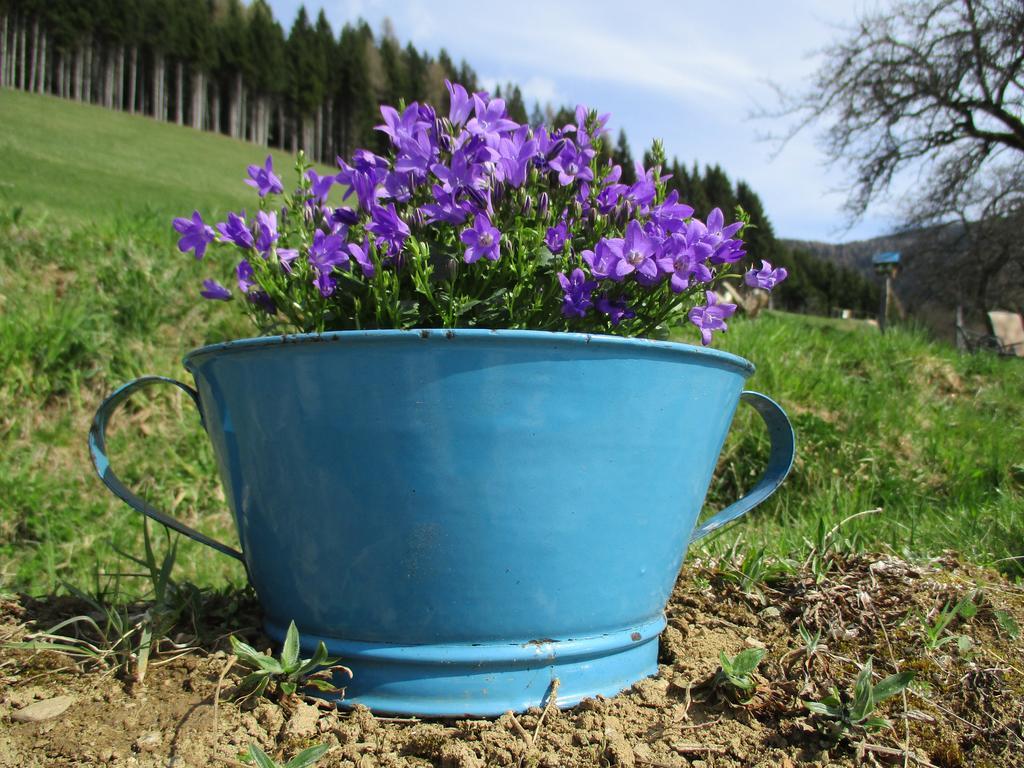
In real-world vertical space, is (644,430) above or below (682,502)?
above

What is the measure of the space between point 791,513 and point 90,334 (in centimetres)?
302

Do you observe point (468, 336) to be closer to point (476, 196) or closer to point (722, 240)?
point (476, 196)

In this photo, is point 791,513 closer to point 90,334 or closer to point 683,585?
point 683,585

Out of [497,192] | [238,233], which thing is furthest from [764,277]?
[238,233]

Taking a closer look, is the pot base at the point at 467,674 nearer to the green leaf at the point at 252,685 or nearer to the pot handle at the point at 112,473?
the green leaf at the point at 252,685

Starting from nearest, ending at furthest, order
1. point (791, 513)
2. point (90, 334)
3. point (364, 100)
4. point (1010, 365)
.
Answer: point (791, 513) < point (90, 334) < point (1010, 365) < point (364, 100)

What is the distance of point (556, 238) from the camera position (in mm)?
1074

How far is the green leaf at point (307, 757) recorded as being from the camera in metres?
0.85

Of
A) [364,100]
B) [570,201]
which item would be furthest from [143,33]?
[570,201]

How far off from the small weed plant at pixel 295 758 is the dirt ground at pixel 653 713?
6 centimetres

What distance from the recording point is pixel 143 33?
37.6 m

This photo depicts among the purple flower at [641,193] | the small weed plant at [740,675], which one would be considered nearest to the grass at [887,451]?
the small weed plant at [740,675]

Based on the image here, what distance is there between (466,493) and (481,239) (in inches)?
13.2

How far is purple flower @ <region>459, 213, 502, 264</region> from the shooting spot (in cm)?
96
